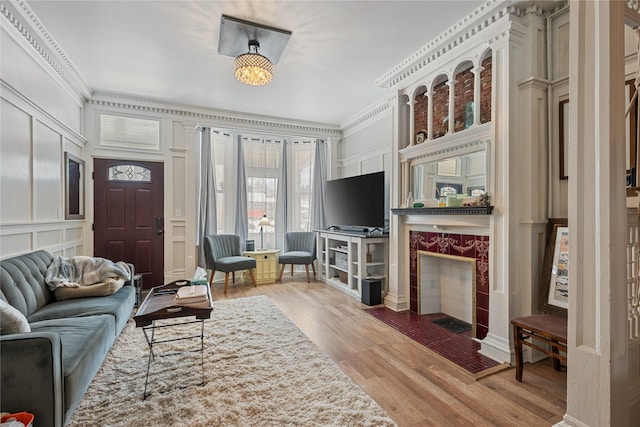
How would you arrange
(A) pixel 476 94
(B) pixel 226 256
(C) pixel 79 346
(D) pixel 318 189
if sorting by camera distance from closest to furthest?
(C) pixel 79 346 → (A) pixel 476 94 → (B) pixel 226 256 → (D) pixel 318 189

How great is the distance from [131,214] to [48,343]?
3640 mm

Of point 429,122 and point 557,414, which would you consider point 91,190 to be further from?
point 557,414

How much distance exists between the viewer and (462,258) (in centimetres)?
313

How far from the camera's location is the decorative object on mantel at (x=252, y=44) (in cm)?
282

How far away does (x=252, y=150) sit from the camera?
578cm

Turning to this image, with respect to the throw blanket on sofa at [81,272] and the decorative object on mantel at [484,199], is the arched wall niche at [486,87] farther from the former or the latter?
the throw blanket on sofa at [81,272]

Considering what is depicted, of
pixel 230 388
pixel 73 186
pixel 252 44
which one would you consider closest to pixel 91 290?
pixel 230 388

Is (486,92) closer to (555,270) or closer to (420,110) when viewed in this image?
(420,110)

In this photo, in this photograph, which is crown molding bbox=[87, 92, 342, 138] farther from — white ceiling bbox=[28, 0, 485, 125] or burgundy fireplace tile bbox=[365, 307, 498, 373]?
burgundy fireplace tile bbox=[365, 307, 498, 373]

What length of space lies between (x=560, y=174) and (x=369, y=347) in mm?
2220

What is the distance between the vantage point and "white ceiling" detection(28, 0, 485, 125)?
2600 millimetres

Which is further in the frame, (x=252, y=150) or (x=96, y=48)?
(x=252, y=150)

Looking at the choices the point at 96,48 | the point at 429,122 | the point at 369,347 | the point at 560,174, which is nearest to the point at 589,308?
the point at 560,174

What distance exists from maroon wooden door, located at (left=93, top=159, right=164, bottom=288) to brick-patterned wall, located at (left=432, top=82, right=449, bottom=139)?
165 inches
